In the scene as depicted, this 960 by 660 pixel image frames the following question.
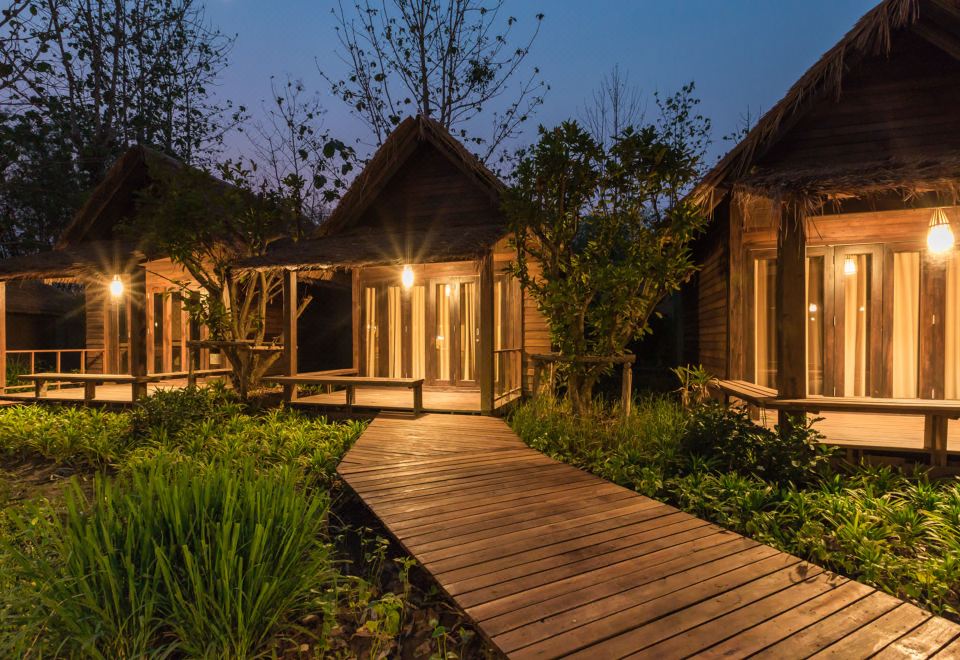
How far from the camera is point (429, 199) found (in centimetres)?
1046

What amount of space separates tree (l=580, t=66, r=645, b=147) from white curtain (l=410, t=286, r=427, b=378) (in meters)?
13.5

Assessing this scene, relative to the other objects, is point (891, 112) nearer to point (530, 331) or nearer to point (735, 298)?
point (735, 298)

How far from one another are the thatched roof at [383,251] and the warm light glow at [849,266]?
5.50 metres

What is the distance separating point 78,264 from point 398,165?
22.4ft

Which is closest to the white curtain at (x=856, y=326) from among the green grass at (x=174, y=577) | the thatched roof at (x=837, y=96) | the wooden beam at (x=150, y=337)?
the thatched roof at (x=837, y=96)

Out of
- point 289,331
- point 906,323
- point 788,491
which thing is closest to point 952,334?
point 906,323

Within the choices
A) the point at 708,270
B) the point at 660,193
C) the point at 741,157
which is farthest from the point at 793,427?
the point at 708,270

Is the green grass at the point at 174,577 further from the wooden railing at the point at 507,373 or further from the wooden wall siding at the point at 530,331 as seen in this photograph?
the wooden wall siding at the point at 530,331

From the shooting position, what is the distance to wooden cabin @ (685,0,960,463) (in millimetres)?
5434

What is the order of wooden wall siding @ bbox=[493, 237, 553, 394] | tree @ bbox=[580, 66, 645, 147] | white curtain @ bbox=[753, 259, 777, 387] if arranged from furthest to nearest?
tree @ bbox=[580, 66, 645, 147]
wooden wall siding @ bbox=[493, 237, 553, 394]
white curtain @ bbox=[753, 259, 777, 387]

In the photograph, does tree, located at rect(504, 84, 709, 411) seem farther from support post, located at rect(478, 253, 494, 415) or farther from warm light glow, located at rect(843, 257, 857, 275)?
warm light glow, located at rect(843, 257, 857, 275)

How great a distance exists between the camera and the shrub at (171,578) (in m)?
2.46

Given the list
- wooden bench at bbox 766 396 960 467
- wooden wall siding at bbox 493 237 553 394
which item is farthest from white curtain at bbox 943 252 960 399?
wooden wall siding at bbox 493 237 553 394

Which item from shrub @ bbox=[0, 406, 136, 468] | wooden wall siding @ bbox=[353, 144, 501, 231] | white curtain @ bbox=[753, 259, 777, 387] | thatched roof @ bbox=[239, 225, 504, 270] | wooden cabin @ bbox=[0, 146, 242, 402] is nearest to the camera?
shrub @ bbox=[0, 406, 136, 468]
